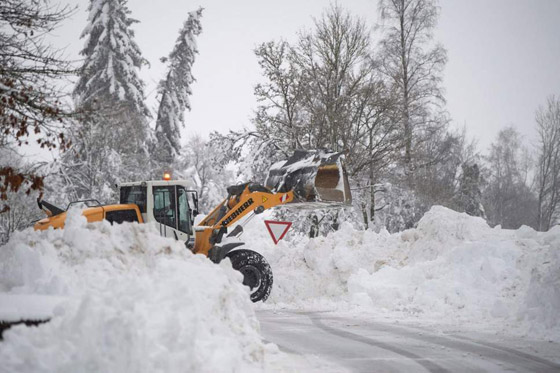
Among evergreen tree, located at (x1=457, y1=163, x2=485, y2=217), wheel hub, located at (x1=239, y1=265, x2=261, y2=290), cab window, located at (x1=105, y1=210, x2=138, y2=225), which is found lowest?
wheel hub, located at (x1=239, y1=265, x2=261, y2=290)

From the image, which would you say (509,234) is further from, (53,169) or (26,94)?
(53,169)

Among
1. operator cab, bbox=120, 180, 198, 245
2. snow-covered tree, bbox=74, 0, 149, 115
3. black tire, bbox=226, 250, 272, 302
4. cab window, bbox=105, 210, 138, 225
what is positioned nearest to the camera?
cab window, bbox=105, 210, 138, 225

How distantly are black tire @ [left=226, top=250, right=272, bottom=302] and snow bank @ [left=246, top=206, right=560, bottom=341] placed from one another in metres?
0.76

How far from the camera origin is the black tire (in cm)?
1004

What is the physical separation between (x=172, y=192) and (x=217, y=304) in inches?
225

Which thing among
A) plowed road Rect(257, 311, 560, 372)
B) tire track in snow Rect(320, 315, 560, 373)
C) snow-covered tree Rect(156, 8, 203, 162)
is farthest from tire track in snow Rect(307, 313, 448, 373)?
snow-covered tree Rect(156, 8, 203, 162)

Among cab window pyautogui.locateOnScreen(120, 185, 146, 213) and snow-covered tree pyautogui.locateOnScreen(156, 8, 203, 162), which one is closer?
cab window pyautogui.locateOnScreen(120, 185, 146, 213)

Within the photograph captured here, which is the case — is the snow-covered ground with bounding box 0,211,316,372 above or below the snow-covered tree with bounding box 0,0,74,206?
below

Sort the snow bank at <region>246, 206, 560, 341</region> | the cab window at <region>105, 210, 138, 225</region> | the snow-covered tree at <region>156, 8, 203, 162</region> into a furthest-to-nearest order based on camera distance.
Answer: the snow-covered tree at <region>156, 8, 203, 162</region> → the cab window at <region>105, 210, 138, 225</region> → the snow bank at <region>246, 206, 560, 341</region>

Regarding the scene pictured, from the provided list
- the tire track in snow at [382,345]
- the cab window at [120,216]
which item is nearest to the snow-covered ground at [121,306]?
the tire track in snow at [382,345]

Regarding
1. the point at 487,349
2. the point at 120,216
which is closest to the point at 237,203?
the point at 120,216

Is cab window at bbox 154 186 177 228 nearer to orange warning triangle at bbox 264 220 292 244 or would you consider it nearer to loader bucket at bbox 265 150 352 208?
loader bucket at bbox 265 150 352 208

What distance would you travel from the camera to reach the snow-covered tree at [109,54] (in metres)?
24.5

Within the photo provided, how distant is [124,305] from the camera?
12.3 feet
